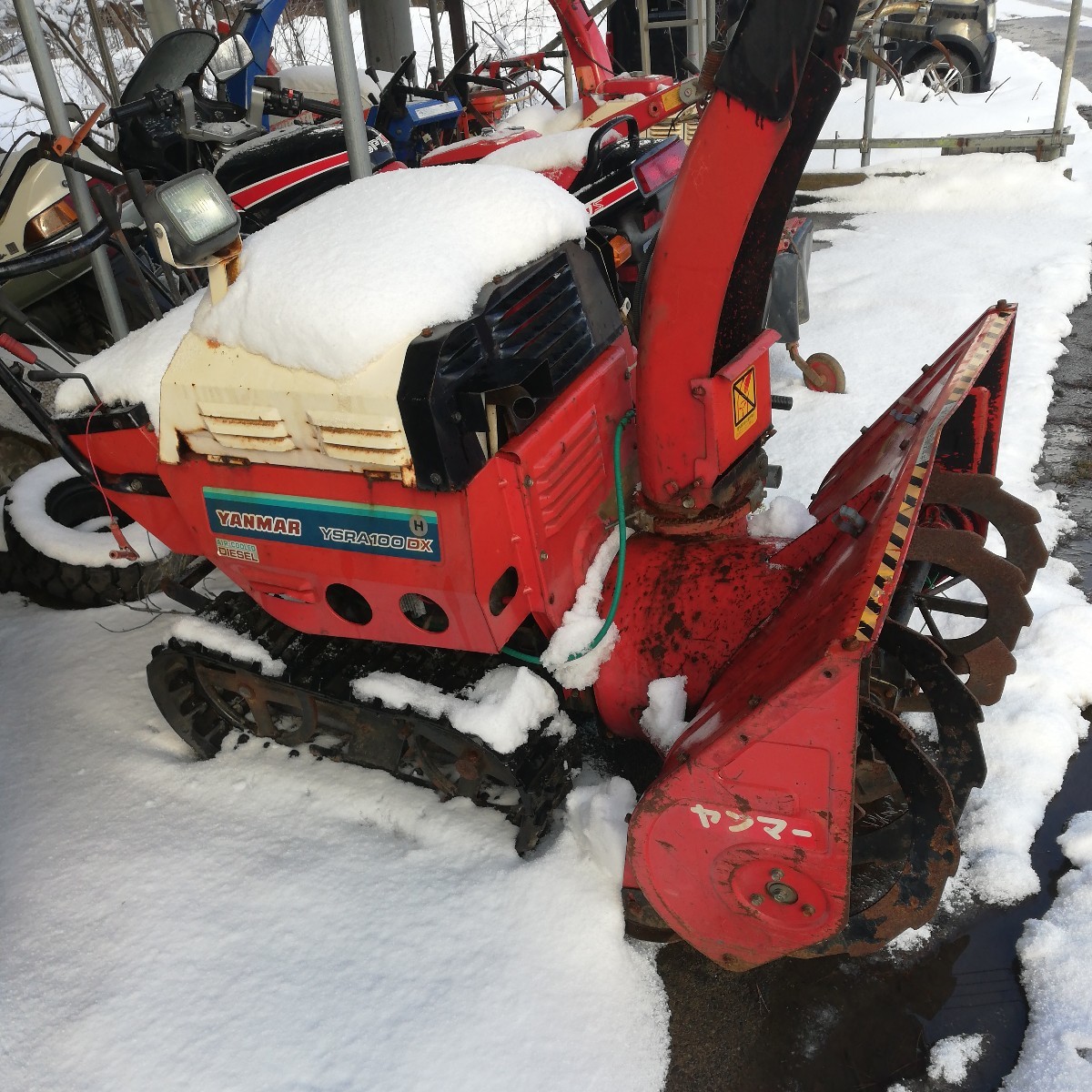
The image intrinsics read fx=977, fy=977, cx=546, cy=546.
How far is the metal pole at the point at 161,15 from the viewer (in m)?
5.95

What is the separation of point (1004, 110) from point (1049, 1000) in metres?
10.3

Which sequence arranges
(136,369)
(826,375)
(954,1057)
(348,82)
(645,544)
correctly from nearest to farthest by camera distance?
(954,1057), (136,369), (645,544), (348,82), (826,375)

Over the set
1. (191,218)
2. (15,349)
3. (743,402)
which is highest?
(191,218)

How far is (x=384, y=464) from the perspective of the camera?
2084 mm

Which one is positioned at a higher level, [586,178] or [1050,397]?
[586,178]

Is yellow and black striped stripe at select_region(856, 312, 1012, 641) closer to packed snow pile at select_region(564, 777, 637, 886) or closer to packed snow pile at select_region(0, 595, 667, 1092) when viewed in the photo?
packed snow pile at select_region(564, 777, 637, 886)

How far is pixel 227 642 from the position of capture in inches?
104

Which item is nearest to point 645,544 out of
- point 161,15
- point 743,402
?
point 743,402

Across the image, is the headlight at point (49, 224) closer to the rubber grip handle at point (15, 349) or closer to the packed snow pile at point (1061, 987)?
the rubber grip handle at point (15, 349)

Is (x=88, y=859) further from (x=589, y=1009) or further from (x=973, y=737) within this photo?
(x=973, y=737)

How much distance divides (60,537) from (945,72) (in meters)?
10.5

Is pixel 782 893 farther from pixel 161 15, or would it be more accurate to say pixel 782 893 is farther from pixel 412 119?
pixel 161 15

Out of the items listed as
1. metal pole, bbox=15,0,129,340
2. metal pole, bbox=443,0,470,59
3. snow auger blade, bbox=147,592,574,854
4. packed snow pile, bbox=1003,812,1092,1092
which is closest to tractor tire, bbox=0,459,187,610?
metal pole, bbox=15,0,129,340

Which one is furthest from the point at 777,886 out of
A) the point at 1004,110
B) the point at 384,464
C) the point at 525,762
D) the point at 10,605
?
the point at 1004,110
